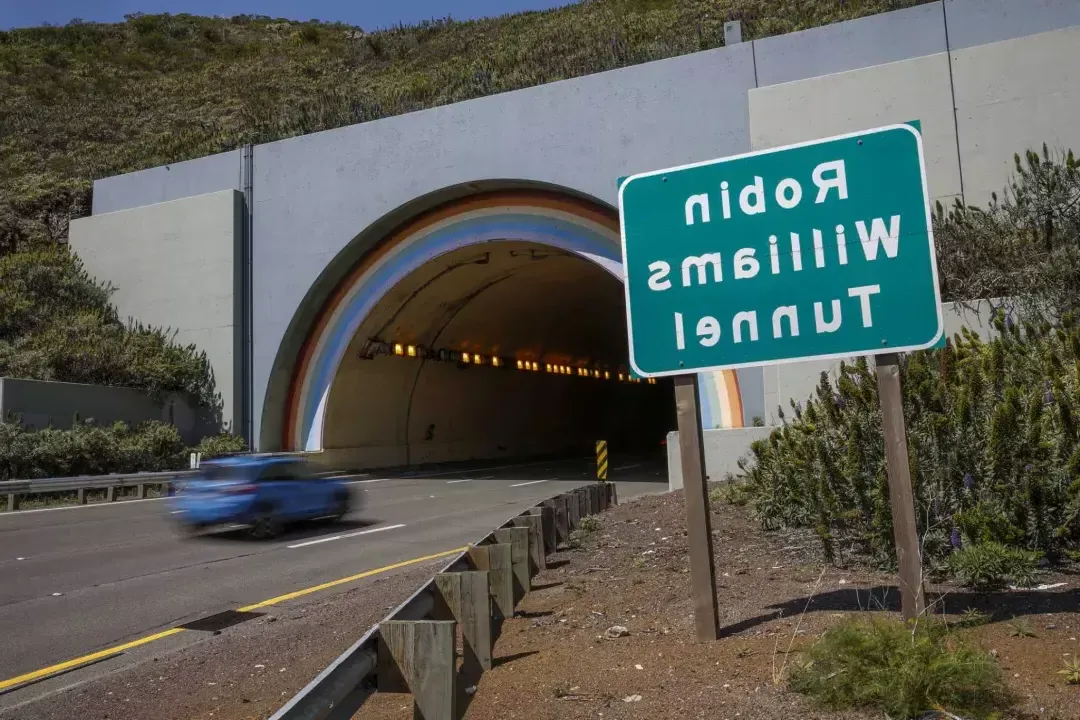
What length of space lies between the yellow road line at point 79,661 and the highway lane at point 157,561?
14 centimetres

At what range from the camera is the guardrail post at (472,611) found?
5.61m

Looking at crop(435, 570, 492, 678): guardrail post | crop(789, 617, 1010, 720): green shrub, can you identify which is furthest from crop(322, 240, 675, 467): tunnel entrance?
crop(789, 617, 1010, 720): green shrub

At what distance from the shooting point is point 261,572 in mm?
11227

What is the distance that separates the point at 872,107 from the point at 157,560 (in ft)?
51.2

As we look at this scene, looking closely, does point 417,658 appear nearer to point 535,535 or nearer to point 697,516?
point 697,516

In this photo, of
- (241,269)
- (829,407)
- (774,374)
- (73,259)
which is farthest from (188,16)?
(829,407)

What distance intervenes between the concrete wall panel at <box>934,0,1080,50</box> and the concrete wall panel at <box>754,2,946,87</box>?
341 millimetres

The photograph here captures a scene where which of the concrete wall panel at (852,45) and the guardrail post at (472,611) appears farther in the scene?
the concrete wall panel at (852,45)

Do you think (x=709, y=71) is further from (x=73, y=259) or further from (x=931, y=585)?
(x=73, y=259)

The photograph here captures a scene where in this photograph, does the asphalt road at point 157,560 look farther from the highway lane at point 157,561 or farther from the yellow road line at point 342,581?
the yellow road line at point 342,581

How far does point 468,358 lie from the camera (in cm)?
3338

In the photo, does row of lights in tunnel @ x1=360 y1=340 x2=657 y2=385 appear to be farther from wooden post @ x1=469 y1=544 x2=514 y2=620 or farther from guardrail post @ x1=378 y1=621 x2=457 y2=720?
guardrail post @ x1=378 y1=621 x2=457 y2=720

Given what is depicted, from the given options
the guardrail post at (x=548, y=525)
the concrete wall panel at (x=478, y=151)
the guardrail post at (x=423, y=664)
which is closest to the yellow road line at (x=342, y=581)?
the guardrail post at (x=548, y=525)

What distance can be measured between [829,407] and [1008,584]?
2.10 metres
